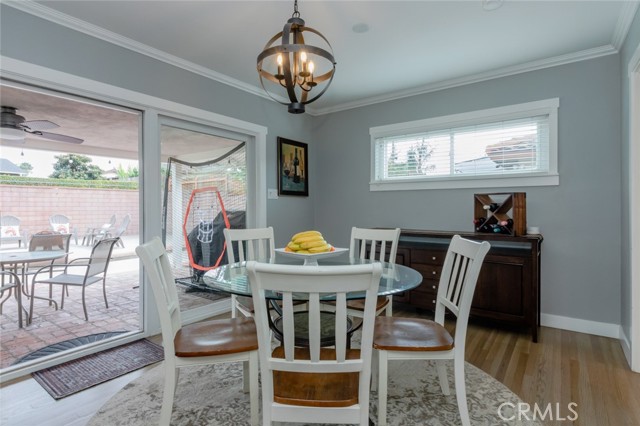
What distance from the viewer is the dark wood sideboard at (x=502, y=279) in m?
2.83

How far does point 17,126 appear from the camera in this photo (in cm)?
233

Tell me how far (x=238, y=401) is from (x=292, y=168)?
290 centimetres

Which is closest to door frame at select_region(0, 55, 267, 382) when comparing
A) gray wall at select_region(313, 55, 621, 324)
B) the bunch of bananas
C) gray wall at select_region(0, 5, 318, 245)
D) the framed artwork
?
gray wall at select_region(0, 5, 318, 245)

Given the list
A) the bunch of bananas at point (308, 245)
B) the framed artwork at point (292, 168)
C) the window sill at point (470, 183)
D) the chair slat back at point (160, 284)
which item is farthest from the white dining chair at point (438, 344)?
the framed artwork at point (292, 168)

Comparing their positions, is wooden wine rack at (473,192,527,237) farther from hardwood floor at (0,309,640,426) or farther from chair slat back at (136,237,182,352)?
chair slat back at (136,237,182,352)

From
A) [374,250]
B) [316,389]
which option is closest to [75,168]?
[374,250]

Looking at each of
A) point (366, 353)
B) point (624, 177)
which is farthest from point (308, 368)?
point (624, 177)

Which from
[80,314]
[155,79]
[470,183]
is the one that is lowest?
[80,314]

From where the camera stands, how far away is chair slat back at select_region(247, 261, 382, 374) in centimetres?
110

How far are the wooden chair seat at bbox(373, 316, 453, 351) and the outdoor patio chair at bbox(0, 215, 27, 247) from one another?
2552mm

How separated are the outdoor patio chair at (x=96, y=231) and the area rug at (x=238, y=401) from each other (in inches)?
49.0

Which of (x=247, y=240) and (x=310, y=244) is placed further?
(x=247, y=240)

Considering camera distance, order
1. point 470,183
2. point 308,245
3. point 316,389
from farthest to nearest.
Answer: point 470,183, point 308,245, point 316,389

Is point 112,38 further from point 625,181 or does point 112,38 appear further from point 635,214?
point 625,181
